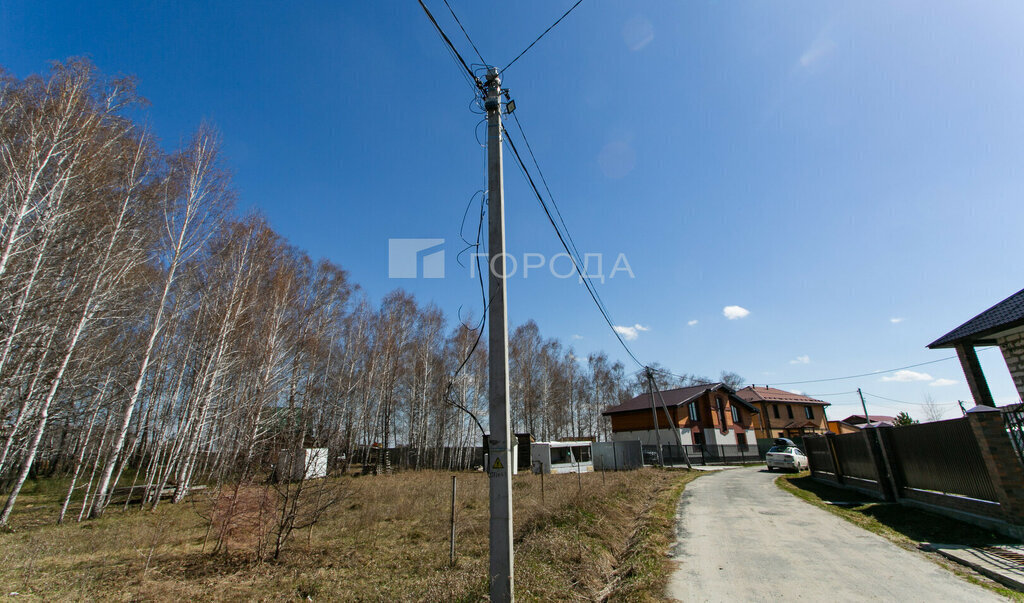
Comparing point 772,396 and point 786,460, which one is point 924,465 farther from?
point 772,396

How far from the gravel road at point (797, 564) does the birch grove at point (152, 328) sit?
3998 millimetres

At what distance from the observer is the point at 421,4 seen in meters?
4.55

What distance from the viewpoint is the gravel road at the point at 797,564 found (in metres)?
4.54

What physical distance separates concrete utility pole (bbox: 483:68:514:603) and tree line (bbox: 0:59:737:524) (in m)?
0.54

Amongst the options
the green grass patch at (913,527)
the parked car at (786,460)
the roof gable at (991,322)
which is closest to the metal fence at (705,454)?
the parked car at (786,460)

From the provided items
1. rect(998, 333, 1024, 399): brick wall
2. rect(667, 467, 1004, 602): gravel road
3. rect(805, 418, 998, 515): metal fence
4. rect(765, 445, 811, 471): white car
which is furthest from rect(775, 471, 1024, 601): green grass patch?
rect(765, 445, 811, 471): white car

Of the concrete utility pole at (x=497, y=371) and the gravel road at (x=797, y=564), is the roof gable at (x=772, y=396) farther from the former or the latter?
the concrete utility pole at (x=497, y=371)

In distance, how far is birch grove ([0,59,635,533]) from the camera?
8.95 meters

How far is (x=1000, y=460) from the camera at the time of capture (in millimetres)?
6531

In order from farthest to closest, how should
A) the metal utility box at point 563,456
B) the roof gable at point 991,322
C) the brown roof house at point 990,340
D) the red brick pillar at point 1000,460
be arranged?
the metal utility box at point 563,456, the brown roof house at point 990,340, the roof gable at point 991,322, the red brick pillar at point 1000,460

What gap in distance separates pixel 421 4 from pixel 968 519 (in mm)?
11952

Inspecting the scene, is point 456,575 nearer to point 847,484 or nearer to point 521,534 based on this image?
point 521,534

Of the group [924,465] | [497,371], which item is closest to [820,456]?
[924,465]

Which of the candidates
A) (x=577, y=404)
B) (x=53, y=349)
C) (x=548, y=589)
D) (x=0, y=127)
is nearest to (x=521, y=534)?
(x=548, y=589)
